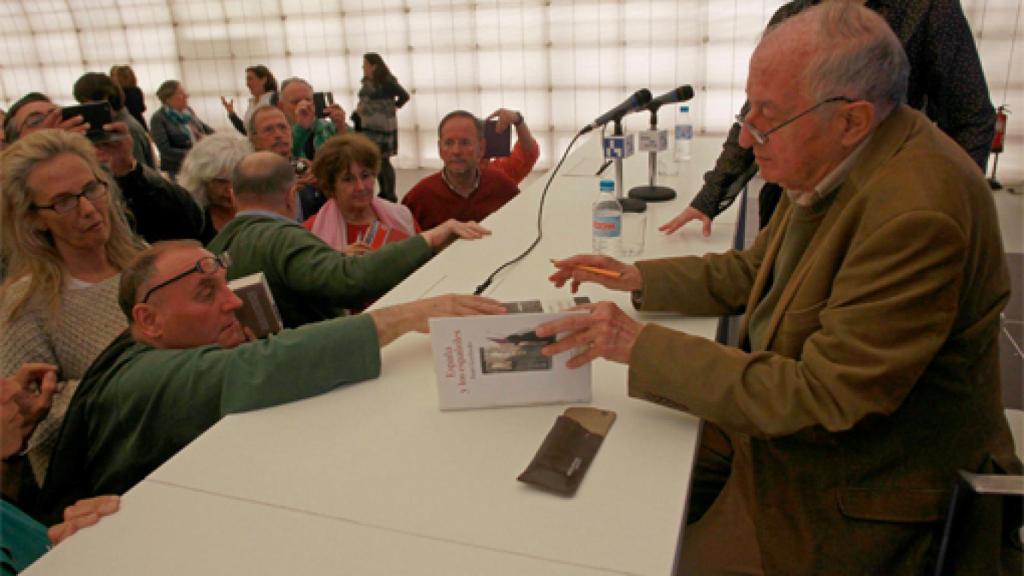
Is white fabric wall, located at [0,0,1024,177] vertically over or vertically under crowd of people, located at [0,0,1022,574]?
over

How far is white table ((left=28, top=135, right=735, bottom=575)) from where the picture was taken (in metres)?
Answer: 1.07

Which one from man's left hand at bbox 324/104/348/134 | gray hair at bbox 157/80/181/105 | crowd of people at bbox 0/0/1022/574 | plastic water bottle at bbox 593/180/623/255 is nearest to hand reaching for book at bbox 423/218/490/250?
crowd of people at bbox 0/0/1022/574

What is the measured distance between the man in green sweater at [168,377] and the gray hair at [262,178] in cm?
93

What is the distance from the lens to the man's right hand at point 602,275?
1.85 meters

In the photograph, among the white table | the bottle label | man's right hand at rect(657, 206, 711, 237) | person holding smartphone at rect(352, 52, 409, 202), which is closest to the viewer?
the white table

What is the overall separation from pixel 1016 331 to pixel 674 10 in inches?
199

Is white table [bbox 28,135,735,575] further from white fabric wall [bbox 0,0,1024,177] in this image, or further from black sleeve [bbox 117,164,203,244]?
white fabric wall [bbox 0,0,1024,177]

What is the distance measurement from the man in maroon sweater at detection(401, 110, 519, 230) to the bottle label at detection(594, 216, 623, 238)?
5.04 ft

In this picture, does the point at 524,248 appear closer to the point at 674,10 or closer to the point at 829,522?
Answer: the point at 829,522

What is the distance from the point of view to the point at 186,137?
7.00m

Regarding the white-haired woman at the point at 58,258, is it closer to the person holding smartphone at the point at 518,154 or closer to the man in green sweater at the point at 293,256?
the man in green sweater at the point at 293,256

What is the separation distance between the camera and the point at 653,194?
3092 millimetres

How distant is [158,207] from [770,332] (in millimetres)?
2766

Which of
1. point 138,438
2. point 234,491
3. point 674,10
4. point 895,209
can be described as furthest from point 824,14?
Result: point 674,10
